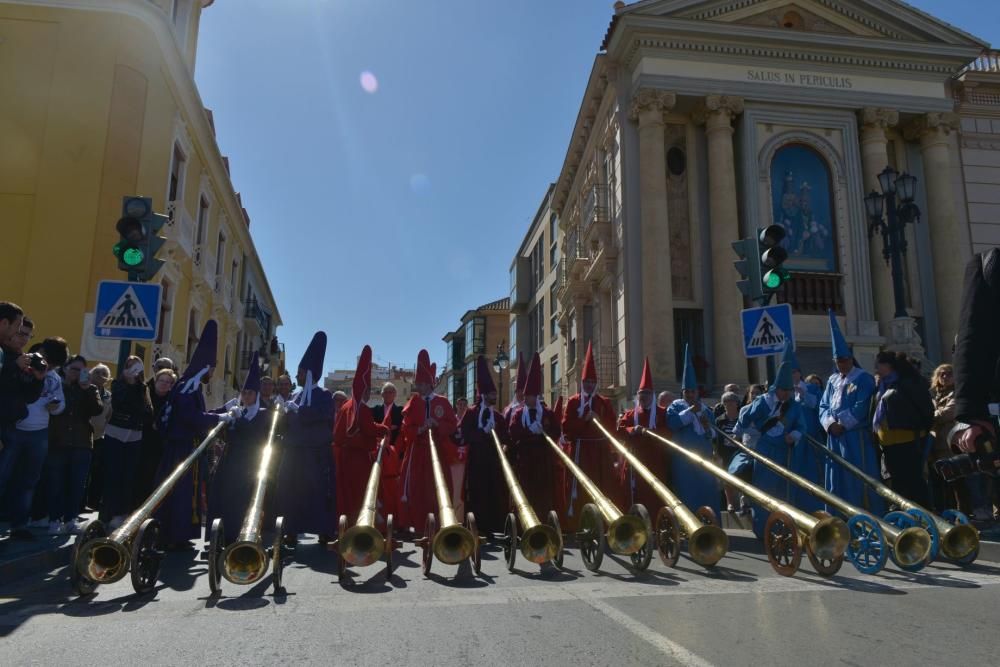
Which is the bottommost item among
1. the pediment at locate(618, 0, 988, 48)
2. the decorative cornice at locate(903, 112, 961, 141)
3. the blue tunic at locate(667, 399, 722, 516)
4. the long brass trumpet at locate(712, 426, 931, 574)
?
the long brass trumpet at locate(712, 426, 931, 574)

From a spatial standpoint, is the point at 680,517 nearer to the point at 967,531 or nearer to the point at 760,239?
the point at 967,531

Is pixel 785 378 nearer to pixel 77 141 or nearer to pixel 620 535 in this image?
pixel 620 535

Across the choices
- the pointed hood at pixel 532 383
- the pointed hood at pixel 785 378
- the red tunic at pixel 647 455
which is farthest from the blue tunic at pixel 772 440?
the pointed hood at pixel 532 383

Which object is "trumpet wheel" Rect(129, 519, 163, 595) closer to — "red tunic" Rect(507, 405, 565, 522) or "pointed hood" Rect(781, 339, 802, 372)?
"red tunic" Rect(507, 405, 565, 522)

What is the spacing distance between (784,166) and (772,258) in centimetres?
1426

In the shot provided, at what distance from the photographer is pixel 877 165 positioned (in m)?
22.1

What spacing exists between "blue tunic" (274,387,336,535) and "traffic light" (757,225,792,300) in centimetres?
568

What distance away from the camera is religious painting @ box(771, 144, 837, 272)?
71.1 ft

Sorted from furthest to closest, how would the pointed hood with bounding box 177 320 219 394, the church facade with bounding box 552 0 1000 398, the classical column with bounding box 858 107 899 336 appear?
the classical column with bounding box 858 107 899 336 < the church facade with bounding box 552 0 1000 398 < the pointed hood with bounding box 177 320 219 394

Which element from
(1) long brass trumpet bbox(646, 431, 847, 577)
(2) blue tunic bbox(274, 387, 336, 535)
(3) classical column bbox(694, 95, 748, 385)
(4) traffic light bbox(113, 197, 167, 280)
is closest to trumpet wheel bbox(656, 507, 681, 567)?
(1) long brass trumpet bbox(646, 431, 847, 577)

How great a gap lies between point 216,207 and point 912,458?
84.6ft

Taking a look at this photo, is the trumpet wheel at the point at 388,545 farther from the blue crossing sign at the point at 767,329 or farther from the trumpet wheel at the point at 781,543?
the blue crossing sign at the point at 767,329

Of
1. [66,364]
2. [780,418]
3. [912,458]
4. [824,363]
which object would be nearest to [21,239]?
[66,364]

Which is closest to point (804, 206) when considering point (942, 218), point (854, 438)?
point (942, 218)
